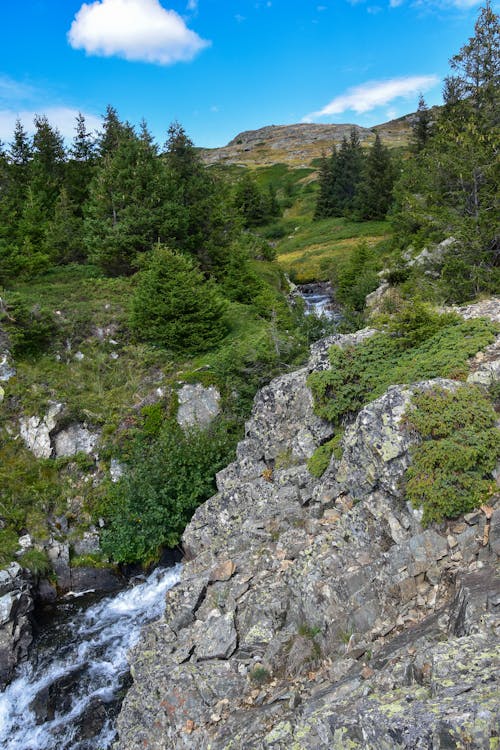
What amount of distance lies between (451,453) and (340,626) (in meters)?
4.02

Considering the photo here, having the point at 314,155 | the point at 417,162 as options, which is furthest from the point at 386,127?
the point at 417,162

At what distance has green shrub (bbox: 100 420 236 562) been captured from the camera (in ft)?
55.6

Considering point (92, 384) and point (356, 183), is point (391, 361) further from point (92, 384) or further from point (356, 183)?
point (356, 183)

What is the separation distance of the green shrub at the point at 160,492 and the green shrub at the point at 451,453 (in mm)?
9624

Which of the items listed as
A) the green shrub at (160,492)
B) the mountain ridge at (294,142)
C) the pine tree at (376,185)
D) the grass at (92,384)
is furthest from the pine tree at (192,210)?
the mountain ridge at (294,142)

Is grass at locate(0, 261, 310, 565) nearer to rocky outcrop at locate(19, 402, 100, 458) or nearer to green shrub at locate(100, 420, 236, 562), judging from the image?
rocky outcrop at locate(19, 402, 100, 458)

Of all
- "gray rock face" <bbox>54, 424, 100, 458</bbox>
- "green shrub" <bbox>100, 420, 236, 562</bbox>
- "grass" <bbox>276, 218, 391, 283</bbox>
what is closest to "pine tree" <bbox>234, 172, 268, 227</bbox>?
"grass" <bbox>276, 218, 391, 283</bbox>

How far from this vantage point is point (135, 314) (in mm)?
23406

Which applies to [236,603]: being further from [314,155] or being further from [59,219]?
[314,155]

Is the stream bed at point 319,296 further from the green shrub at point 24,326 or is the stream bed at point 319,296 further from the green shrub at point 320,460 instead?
the green shrub at point 320,460

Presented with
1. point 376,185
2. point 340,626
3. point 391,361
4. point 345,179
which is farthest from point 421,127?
point 340,626

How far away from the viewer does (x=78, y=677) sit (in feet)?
43.4

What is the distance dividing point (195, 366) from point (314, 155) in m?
130

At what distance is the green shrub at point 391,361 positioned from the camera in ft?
40.5
